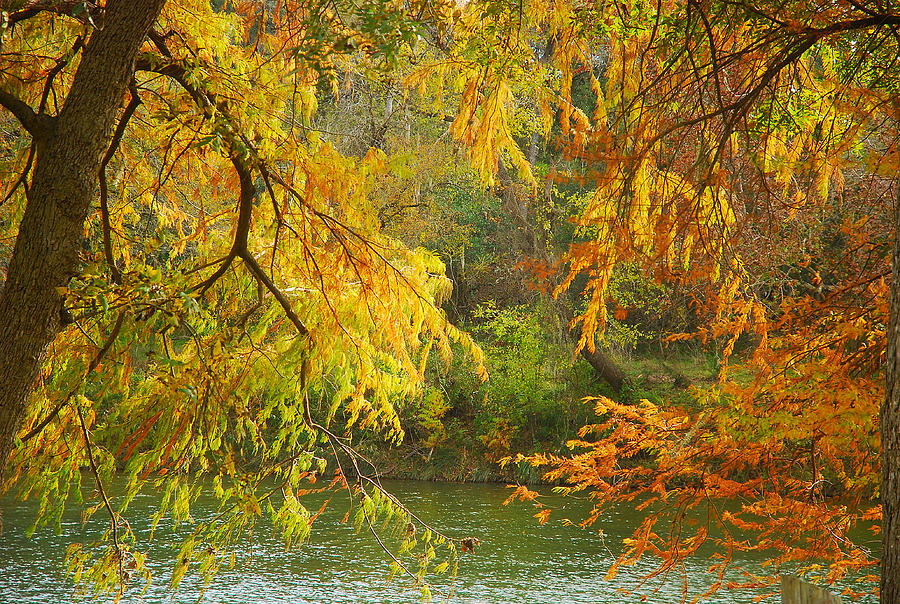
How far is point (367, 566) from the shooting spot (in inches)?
355

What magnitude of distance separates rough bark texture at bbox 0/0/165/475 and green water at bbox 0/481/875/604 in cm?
383

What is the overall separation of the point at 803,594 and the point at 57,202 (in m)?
3.03

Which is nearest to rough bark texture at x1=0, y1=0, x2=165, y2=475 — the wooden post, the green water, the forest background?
the forest background

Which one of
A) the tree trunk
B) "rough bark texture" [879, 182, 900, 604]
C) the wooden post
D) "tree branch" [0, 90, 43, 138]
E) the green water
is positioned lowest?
the green water

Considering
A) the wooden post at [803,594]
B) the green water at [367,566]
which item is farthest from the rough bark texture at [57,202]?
the green water at [367,566]

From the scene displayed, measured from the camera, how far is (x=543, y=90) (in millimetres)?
3340

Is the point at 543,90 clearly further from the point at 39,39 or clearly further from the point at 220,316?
the point at 39,39

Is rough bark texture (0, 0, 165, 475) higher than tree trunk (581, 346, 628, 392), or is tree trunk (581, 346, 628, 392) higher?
tree trunk (581, 346, 628, 392)

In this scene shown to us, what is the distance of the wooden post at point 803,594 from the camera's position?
310cm

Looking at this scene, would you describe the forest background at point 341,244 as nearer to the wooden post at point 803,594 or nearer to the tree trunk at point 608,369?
the wooden post at point 803,594

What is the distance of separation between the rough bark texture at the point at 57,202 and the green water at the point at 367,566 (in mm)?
3834

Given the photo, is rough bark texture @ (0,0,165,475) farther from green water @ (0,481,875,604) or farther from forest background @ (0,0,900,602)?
green water @ (0,481,875,604)

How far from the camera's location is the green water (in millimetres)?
7758

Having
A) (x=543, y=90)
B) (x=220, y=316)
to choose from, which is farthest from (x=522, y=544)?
(x=543, y=90)
